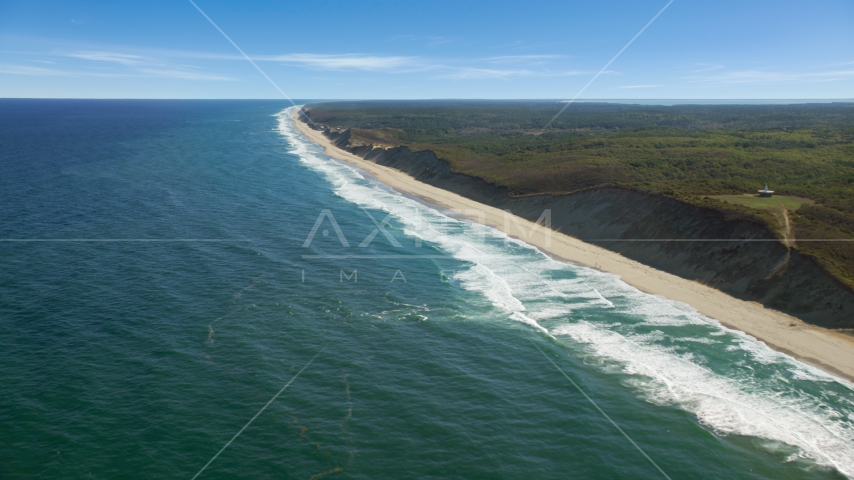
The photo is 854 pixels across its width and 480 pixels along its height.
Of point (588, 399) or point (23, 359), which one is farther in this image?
point (23, 359)

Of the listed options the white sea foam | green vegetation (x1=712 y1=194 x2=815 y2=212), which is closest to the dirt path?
green vegetation (x1=712 y1=194 x2=815 y2=212)

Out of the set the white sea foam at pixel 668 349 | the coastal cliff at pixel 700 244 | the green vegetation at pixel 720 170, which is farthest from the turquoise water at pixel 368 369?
the green vegetation at pixel 720 170

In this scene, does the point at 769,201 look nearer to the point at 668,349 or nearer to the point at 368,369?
the point at 668,349

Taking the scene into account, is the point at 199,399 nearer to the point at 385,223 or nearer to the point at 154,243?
the point at 154,243

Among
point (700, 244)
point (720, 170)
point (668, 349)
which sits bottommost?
point (668, 349)

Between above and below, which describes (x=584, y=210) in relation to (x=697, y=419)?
above

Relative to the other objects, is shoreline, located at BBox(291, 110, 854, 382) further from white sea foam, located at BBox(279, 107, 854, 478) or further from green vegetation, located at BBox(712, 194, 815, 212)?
green vegetation, located at BBox(712, 194, 815, 212)

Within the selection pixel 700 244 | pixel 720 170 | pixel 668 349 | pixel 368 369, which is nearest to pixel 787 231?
pixel 700 244

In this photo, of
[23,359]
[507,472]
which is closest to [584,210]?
[507,472]
